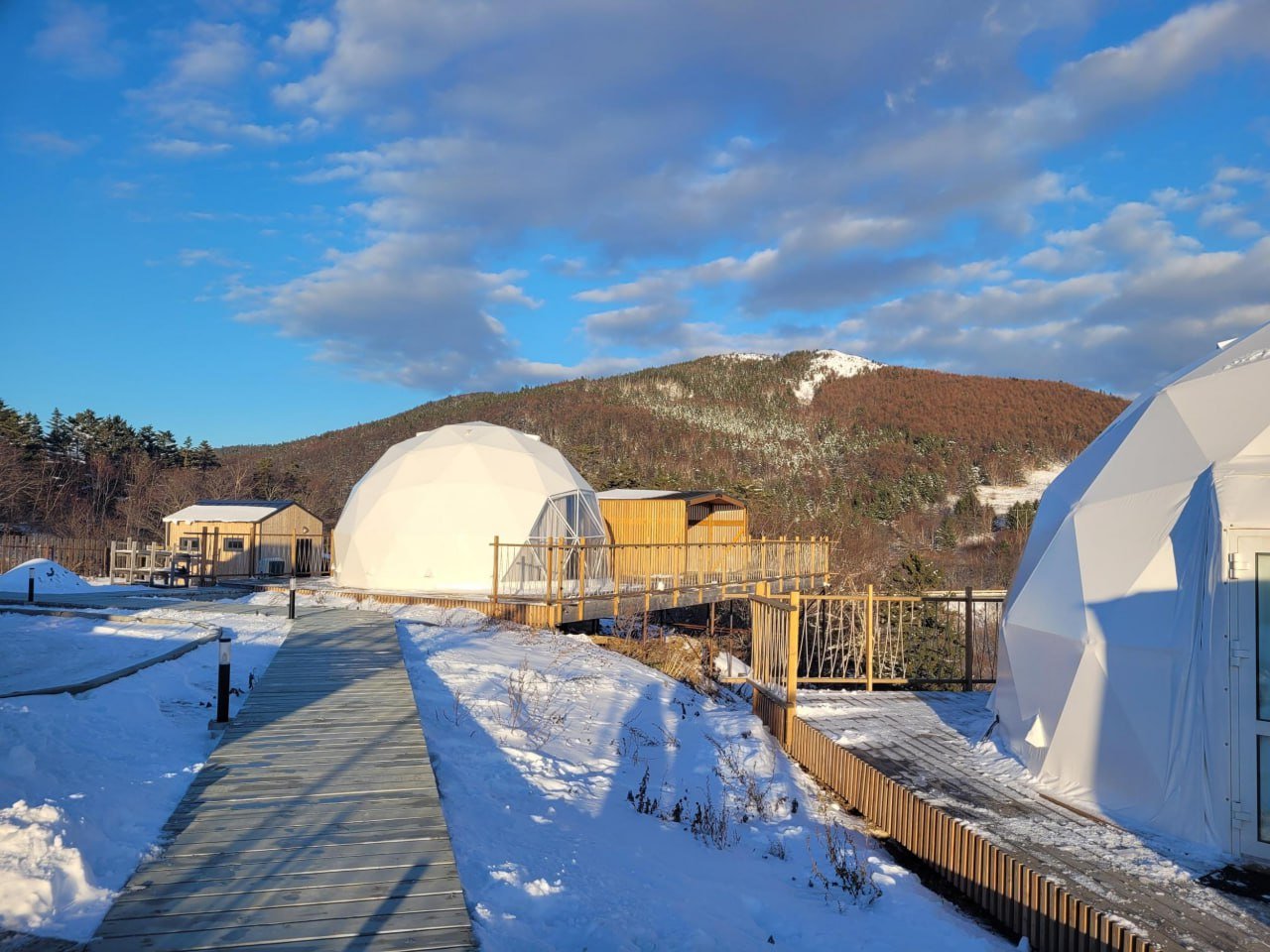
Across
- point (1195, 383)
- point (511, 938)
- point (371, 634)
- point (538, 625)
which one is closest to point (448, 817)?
point (511, 938)

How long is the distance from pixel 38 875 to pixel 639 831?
3.55 m

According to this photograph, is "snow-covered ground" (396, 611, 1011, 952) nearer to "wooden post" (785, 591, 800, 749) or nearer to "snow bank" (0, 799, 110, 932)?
"wooden post" (785, 591, 800, 749)

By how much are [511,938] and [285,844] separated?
1.46 metres

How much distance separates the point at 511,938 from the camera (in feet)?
11.7

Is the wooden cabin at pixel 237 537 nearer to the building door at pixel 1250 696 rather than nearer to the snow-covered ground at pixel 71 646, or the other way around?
the snow-covered ground at pixel 71 646

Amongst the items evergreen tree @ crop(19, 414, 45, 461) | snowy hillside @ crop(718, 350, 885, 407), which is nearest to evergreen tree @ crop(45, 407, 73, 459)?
evergreen tree @ crop(19, 414, 45, 461)

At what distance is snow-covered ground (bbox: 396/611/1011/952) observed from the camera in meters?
4.13

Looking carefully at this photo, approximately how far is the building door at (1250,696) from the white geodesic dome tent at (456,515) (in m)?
14.6

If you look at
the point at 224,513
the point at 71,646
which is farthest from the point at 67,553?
the point at 71,646

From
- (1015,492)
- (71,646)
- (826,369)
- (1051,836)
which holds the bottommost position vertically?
(1051,836)

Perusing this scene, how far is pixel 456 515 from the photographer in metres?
19.7

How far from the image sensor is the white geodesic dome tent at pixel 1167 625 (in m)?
4.93

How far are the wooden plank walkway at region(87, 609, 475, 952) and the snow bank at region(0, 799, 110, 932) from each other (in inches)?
7.2

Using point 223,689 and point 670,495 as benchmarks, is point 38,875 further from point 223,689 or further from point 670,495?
point 670,495
